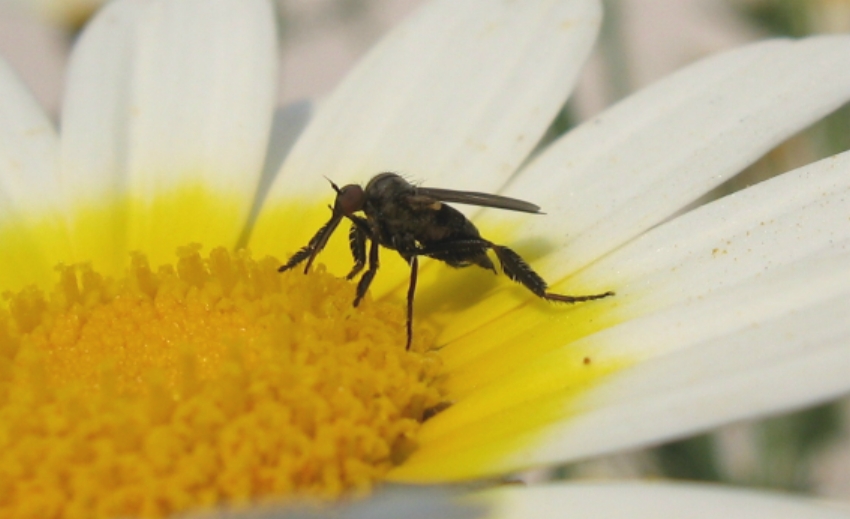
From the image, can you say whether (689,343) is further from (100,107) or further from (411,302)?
(100,107)

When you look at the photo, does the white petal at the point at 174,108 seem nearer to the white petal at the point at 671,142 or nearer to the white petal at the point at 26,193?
Result: the white petal at the point at 26,193

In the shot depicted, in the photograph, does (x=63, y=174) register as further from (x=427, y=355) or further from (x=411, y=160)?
(x=427, y=355)

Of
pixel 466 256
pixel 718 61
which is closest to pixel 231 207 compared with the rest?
pixel 466 256

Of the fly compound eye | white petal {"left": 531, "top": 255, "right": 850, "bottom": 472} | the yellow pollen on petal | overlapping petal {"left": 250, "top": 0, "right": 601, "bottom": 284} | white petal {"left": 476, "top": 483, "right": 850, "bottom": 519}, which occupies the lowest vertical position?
white petal {"left": 476, "top": 483, "right": 850, "bottom": 519}

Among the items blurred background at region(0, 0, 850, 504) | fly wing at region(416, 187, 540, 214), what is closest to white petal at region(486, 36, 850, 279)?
fly wing at region(416, 187, 540, 214)

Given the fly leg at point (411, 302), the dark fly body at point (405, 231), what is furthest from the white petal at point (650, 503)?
the dark fly body at point (405, 231)

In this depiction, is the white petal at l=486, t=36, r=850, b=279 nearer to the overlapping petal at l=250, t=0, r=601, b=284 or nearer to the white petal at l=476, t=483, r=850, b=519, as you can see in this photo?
the overlapping petal at l=250, t=0, r=601, b=284
